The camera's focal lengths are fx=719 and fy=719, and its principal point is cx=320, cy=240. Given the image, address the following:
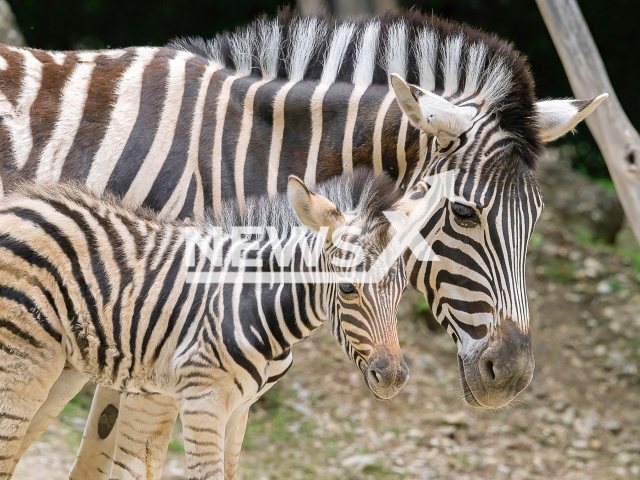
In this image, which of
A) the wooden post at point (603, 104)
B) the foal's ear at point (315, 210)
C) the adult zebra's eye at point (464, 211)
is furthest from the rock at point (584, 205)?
the foal's ear at point (315, 210)

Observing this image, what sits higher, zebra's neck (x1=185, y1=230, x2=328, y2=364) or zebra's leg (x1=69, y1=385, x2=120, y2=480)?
zebra's neck (x1=185, y1=230, x2=328, y2=364)

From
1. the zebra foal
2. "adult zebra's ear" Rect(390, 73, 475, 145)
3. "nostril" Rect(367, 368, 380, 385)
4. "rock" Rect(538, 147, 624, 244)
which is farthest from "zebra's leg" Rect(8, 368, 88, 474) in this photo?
"rock" Rect(538, 147, 624, 244)

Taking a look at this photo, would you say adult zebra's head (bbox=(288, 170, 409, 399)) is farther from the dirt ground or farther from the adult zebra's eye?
the dirt ground

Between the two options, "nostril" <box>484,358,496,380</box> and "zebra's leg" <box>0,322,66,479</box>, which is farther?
"nostril" <box>484,358,496,380</box>


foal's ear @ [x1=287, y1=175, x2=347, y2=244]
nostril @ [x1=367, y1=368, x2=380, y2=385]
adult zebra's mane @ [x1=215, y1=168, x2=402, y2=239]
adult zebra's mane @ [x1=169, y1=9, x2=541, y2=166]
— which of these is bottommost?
nostril @ [x1=367, y1=368, x2=380, y2=385]

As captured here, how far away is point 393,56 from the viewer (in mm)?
3797

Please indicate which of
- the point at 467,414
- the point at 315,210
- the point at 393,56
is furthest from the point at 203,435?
the point at 467,414

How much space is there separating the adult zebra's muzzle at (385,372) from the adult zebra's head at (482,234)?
0.58 meters

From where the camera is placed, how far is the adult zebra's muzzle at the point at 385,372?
2.71m

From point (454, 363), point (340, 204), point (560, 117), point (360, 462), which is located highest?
point (454, 363)

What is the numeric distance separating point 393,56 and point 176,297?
172cm

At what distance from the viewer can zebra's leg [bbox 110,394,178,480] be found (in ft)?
10.9

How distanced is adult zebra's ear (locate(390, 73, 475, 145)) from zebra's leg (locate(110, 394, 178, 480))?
1.74 meters

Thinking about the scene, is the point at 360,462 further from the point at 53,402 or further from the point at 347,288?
the point at 347,288
